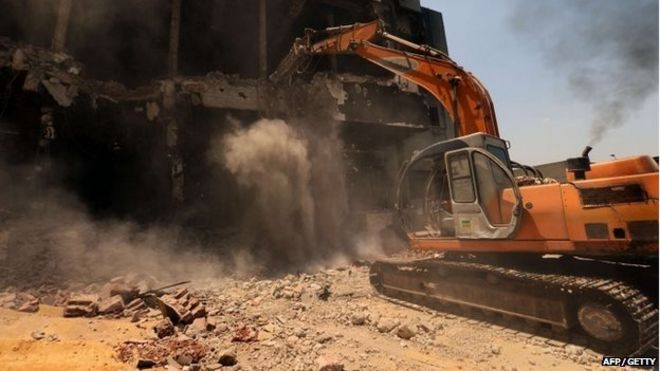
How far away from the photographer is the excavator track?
3648 mm

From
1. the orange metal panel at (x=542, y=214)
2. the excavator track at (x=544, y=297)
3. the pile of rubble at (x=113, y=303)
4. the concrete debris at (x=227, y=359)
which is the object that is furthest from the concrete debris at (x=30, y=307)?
the orange metal panel at (x=542, y=214)

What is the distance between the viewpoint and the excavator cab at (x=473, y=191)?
489cm

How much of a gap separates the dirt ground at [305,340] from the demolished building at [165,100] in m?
5.30

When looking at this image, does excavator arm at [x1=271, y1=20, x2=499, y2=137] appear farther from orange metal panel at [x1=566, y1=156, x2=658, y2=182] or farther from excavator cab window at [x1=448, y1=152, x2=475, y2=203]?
orange metal panel at [x1=566, y1=156, x2=658, y2=182]

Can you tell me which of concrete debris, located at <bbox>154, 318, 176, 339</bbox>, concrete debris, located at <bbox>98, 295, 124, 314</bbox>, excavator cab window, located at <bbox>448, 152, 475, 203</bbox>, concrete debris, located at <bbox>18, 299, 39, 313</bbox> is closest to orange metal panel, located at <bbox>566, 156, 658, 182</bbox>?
excavator cab window, located at <bbox>448, 152, 475, 203</bbox>

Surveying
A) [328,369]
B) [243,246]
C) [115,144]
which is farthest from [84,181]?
[328,369]

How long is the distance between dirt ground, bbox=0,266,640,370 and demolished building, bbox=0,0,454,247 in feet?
17.4

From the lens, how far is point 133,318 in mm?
5055

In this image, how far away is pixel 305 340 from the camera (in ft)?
13.7

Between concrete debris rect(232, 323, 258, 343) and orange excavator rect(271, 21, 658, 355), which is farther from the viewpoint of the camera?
concrete debris rect(232, 323, 258, 343)

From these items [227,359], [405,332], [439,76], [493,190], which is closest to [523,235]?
[493,190]

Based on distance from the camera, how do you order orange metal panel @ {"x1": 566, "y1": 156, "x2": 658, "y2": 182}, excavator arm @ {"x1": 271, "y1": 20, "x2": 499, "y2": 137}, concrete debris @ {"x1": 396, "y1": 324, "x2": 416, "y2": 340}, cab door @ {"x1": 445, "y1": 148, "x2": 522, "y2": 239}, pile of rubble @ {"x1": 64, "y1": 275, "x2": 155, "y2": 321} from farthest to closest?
excavator arm @ {"x1": 271, "y1": 20, "x2": 499, "y2": 137} < pile of rubble @ {"x1": 64, "y1": 275, "x2": 155, "y2": 321} < cab door @ {"x1": 445, "y1": 148, "x2": 522, "y2": 239} < concrete debris @ {"x1": 396, "y1": 324, "x2": 416, "y2": 340} < orange metal panel @ {"x1": 566, "y1": 156, "x2": 658, "y2": 182}

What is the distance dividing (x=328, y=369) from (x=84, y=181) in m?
9.58

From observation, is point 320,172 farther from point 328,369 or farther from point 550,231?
point 328,369
